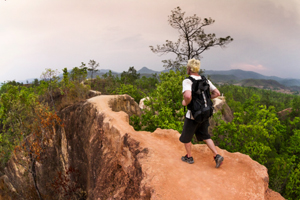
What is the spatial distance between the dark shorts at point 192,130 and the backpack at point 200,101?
36cm

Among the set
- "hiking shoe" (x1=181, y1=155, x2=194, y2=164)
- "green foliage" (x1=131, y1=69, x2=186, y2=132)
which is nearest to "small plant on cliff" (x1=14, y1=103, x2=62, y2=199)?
"green foliage" (x1=131, y1=69, x2=186, y2=132)

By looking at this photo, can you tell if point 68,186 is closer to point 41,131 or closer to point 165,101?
Result: point 41,131

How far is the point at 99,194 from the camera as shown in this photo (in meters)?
7.27

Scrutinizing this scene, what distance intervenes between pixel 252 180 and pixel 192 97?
2.78 meters

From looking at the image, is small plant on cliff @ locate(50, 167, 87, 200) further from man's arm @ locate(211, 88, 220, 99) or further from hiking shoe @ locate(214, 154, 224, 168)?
man's arm @ locate(211, 88, 220, 99)

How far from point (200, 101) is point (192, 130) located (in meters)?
0.95

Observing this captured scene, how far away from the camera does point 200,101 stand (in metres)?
4.44

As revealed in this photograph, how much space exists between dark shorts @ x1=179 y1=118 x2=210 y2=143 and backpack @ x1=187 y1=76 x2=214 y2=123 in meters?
0.36

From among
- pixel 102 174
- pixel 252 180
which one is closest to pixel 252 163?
pixel 252 180

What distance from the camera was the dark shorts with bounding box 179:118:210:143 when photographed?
4785mm

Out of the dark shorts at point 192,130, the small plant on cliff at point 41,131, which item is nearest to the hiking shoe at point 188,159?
the dark shorts at point 192,130

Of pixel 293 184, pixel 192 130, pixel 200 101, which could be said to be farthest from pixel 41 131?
pixel 293 184

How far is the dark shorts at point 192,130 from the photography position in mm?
4785

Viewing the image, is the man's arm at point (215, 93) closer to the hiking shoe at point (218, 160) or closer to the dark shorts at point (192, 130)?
the dark shorts at point (192, 130)
